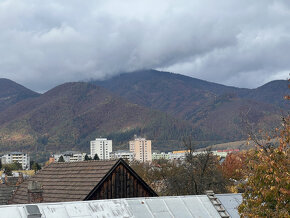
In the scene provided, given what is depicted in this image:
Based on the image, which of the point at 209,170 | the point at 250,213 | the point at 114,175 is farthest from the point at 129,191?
the point at 209,170

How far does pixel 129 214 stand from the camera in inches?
552

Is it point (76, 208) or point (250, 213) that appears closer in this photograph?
point (250, 213)

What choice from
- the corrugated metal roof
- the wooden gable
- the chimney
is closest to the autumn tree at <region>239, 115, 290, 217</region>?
the corrugated metal roof

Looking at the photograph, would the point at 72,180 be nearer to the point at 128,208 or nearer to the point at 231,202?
the point at 128,208

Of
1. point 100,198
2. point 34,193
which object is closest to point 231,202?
point 100,198

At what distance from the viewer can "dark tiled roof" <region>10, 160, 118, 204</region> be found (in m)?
20.8

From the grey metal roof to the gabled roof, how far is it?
6.18m

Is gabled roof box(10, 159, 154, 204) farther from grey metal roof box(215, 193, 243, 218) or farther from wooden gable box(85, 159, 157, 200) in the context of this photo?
grey metal roof box(215, 193, 243, 218)

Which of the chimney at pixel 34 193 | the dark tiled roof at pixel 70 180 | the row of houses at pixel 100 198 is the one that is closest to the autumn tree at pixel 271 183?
the row of houses at pixel 100 198

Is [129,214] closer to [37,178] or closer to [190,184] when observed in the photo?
[37,178]

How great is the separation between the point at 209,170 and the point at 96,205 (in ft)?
108

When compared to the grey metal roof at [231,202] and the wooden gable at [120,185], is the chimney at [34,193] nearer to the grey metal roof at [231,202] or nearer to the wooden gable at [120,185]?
the wooden gable at [120,185]

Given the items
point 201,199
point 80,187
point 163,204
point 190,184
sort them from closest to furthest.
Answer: point 163,204 → point 201,199 → point 80,187 → point 190,184

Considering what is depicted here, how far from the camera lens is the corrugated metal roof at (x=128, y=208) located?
13031 millimetres
